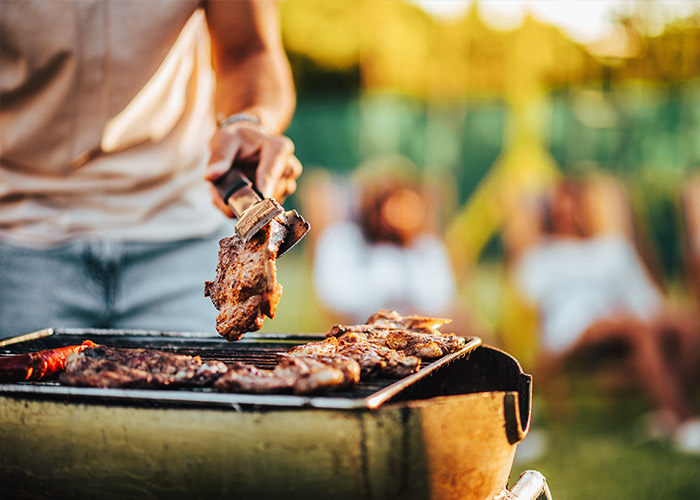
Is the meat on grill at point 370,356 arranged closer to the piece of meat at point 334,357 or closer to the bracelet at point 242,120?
the piece of meat at point 334,357

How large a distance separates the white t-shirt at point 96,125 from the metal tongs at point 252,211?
56cm

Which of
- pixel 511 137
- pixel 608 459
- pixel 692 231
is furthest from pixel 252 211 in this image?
pixel 511 137

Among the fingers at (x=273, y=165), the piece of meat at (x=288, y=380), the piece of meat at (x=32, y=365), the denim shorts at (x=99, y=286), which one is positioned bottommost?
the piece of meat at (x=288, y=380)

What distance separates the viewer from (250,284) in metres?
1.78

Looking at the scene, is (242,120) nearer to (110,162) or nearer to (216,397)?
(110,162)

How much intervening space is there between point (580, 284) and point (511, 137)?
111 inches

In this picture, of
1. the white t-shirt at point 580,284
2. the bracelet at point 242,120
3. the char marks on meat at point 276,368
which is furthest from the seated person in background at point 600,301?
the bracelet at point 242,120

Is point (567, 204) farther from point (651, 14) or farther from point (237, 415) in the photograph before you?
point (237, 415)

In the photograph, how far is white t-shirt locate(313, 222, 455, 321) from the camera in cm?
679

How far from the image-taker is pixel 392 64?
12.8 metres

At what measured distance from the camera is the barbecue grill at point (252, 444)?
1.29m

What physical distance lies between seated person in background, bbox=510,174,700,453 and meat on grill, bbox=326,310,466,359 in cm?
379

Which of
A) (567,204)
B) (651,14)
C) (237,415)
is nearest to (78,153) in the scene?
(237,415)

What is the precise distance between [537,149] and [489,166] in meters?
6.01
